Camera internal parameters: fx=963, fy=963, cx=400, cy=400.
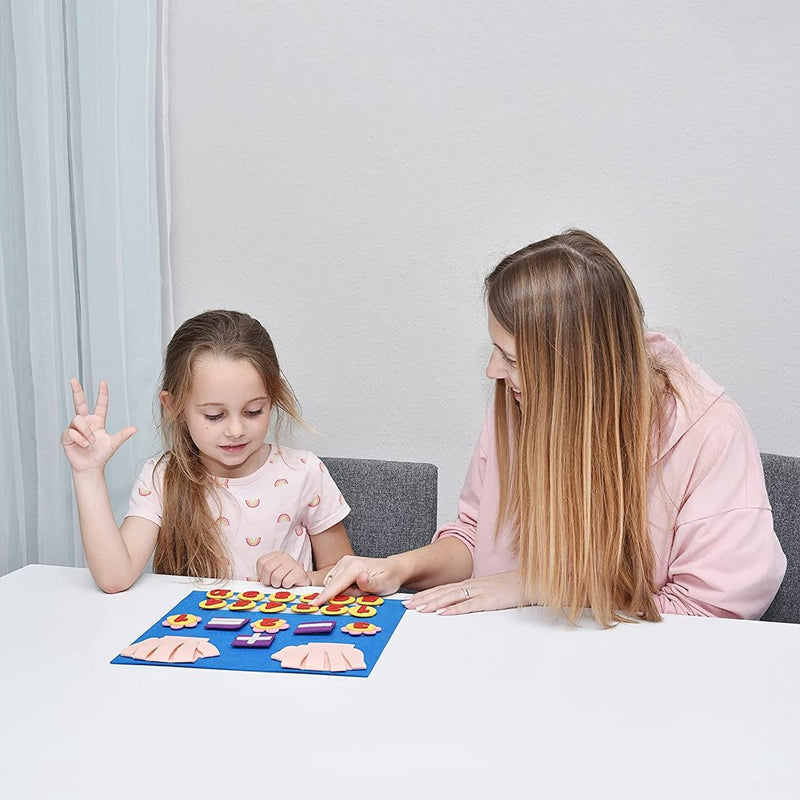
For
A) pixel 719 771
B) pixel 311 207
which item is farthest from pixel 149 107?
pixel 719 771

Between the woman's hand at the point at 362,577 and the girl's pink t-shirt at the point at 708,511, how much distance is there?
14.2 inches

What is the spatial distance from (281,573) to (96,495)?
0.28 m

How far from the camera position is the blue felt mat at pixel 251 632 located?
1029 mm

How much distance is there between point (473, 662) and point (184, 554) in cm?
64

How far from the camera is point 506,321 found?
128 centimetres

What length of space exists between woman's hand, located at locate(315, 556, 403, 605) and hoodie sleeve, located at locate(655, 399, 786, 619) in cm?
36

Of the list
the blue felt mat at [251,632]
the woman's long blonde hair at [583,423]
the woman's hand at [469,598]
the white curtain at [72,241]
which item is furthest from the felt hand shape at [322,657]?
the white curtain at [72,241]

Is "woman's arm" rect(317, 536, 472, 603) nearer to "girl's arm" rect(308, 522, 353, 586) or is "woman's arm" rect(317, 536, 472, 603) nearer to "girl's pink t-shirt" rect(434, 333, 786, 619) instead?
"girl's arm" rect(308, 522, 353, 586)

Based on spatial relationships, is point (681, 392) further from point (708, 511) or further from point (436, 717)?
point (436, 717)

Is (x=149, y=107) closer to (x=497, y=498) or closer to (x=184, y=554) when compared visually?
(x=184, y=554)

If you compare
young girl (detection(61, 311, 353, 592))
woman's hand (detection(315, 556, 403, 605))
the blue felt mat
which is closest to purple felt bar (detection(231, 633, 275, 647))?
the blue felt mat

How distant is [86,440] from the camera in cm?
133

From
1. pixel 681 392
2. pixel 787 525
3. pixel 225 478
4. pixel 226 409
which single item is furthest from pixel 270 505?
pixel 787 525

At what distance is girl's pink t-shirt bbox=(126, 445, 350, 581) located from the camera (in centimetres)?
156
